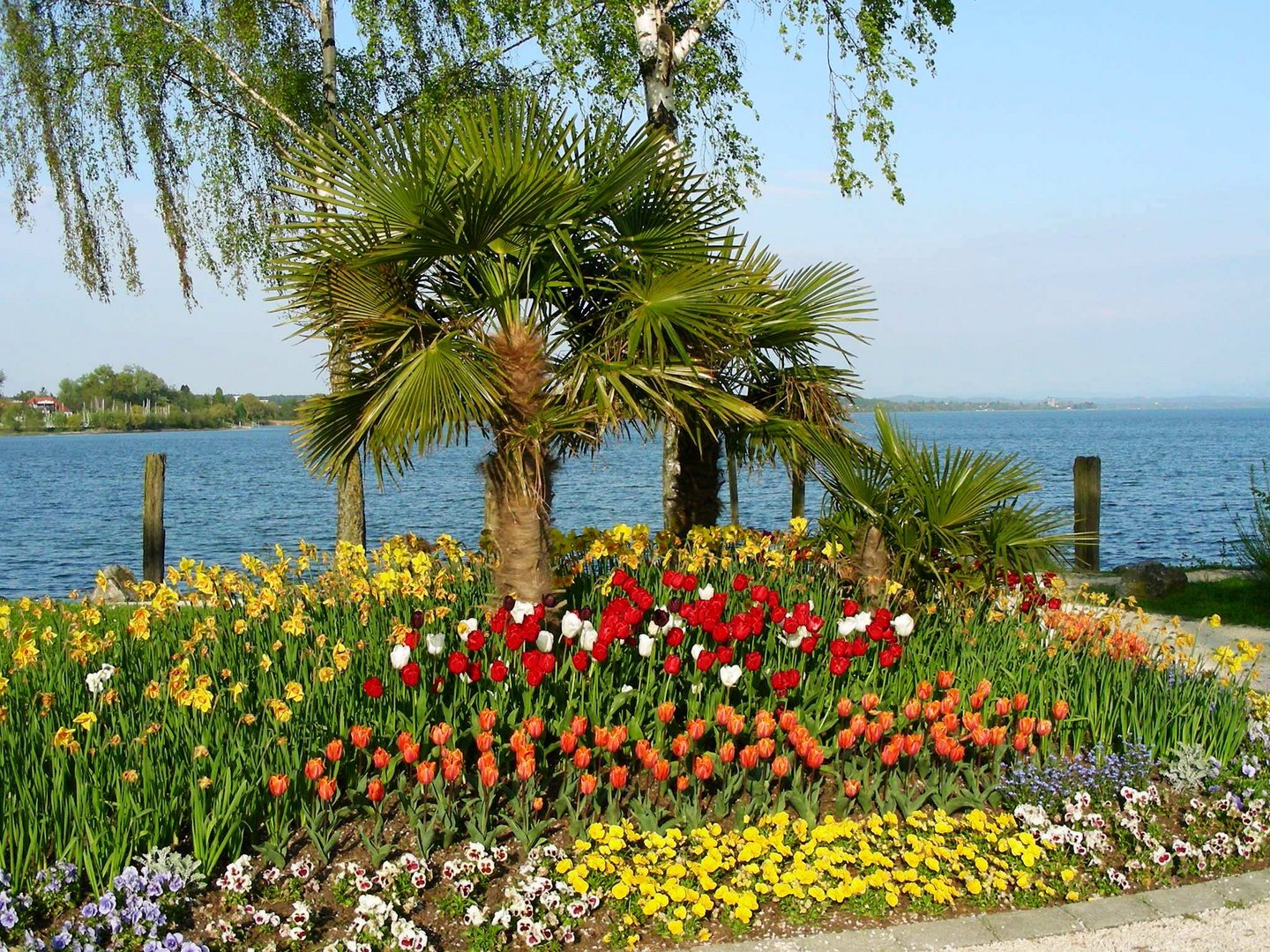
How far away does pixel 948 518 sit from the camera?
6.59 m

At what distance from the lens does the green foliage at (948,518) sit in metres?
6.56

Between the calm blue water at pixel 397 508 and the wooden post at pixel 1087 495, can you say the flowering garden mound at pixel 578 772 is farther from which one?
the wooden post at pixel 1087 495

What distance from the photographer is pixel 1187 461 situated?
54.2 metres

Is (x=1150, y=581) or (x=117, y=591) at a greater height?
(x=1150, y=581)

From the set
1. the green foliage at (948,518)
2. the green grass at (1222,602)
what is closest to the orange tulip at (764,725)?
the green foliage at (948,518)

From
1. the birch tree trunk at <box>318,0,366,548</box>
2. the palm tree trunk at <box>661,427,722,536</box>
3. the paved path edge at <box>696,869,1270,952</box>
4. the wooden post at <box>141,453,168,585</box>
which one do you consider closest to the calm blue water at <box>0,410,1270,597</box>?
the palm tree trunk at <box>661,427,722,536</box>

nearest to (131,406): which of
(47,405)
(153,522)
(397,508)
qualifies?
(47,405)

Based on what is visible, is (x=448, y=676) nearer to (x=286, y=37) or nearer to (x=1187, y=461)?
(x=286, y=37)

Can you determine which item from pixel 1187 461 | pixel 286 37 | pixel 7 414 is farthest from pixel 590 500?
pixel 7 414

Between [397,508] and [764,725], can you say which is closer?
[764,725]

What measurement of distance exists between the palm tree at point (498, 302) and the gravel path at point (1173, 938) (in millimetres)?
3077

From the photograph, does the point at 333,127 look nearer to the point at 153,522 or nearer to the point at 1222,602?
the point at 153,522

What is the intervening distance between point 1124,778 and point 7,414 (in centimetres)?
15401

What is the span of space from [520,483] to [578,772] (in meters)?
1.94
